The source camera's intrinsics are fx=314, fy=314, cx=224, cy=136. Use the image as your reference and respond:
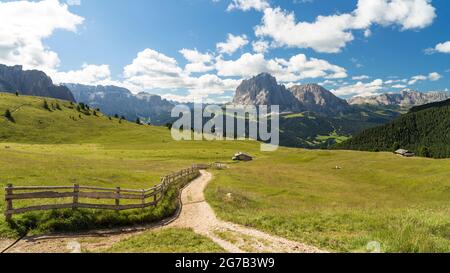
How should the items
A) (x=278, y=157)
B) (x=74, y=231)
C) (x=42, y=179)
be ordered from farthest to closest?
1. (x=278, y=157)
2. (x=42, y=179)
3. (x=74, y=231)

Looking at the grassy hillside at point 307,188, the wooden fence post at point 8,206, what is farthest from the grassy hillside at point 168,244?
the wooden fence post at point 8,206

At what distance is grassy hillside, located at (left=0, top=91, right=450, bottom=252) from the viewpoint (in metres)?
17.1

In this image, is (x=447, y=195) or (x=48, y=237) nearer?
(x=48, y=237)

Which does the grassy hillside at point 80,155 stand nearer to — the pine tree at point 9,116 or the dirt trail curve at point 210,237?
the dirt trail curve at point 210,237

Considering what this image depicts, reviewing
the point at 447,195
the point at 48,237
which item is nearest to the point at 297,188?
the point at 447,195

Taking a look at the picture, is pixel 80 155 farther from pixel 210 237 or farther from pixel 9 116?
pixel 9 116

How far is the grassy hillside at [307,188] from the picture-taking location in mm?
17141

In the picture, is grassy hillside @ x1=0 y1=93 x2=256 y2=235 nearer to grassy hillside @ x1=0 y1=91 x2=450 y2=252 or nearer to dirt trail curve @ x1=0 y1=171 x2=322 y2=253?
grassy hillside @ x1=0 y1=91 x2=450 y2=252

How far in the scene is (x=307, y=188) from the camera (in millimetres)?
55156
